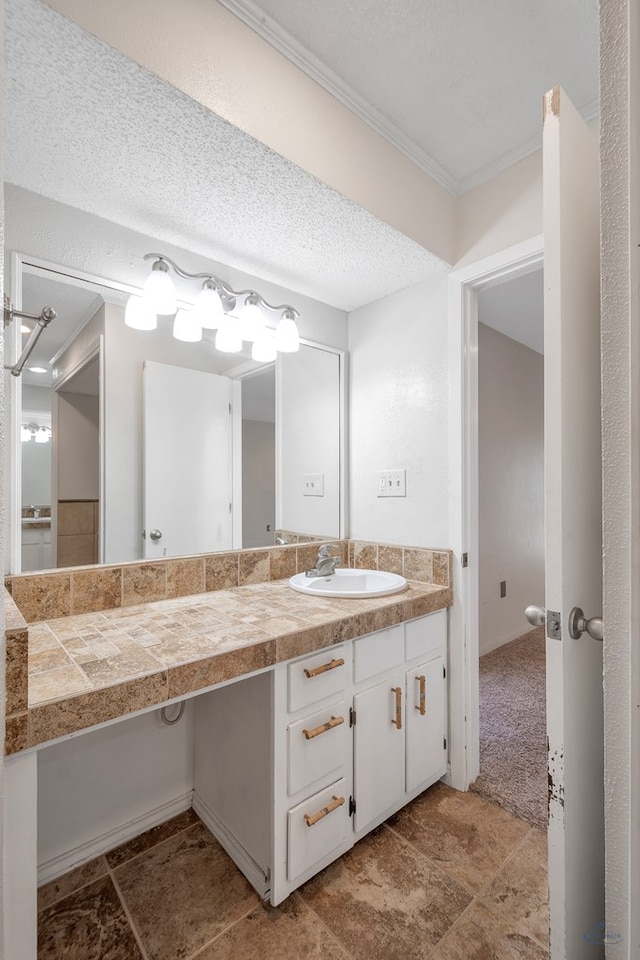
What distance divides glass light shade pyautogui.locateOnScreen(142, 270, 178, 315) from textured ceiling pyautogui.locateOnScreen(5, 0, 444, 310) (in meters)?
0.17

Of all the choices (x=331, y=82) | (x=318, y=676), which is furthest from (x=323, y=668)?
(x=331, y=82)

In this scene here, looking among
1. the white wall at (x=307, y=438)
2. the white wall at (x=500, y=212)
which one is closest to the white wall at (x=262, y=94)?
the white wall at (x=500, y=212)

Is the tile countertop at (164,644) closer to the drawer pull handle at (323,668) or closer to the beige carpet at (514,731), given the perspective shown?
the drawer pull handle at (323,668)

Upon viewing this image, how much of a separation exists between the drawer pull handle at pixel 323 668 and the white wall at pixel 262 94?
56.8 inches

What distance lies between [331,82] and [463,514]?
→ 1.50 metres

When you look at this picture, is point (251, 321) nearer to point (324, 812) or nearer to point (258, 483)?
point (258, 483)

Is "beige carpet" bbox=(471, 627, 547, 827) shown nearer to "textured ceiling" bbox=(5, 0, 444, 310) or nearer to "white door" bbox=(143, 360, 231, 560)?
"white door" bbox=(143, 360, 231, 560)

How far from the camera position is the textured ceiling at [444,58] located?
44.3 inches

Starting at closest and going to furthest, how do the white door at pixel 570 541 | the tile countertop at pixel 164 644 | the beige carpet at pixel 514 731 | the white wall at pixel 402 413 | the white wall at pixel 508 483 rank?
the white door at pixel 570 541 → the tile countertop at pixel 164 644 → the beige carpet at pixel 514 731 → the white wall at pixel 402 413 → the white wall at pixel 508 483

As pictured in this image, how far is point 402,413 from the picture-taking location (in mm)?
1939

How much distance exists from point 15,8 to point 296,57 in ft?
2.33

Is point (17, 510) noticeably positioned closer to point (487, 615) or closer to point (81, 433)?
point (81, 433)

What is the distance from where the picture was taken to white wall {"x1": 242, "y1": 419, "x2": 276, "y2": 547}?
1.87 meters

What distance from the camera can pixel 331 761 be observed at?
132 cm
